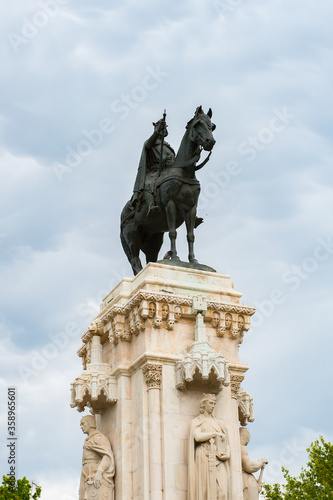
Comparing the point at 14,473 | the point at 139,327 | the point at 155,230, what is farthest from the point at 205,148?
the point at 14,473

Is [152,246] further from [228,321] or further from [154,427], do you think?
[154,427]

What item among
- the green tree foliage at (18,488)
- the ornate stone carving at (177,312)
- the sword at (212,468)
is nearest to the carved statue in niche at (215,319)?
the ornate stone carving at (177,312)

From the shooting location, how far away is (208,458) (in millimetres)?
21141

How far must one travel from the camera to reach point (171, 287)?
76.1 ft

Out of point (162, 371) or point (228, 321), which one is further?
point (228, 321)

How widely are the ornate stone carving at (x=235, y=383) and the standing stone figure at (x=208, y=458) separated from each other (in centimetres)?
120

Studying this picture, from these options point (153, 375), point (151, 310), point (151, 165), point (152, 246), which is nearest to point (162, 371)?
point (153, 375)

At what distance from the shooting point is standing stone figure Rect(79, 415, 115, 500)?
2173cm

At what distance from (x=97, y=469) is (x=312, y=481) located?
23.2m

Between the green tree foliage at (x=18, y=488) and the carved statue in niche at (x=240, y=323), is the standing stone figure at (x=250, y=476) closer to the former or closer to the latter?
the carved statue in niche at (x=240, y=323)

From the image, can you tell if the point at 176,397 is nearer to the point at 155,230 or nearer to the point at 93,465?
the point at 93,465

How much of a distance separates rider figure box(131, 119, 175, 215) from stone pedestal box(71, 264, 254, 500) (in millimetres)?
2703

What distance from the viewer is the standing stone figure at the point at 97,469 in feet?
71.3

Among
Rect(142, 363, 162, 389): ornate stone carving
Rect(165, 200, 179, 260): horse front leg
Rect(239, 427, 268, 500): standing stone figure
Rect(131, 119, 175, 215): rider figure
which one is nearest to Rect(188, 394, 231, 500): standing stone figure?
Rect(142, 363, 162, 389): ornate stone carving
